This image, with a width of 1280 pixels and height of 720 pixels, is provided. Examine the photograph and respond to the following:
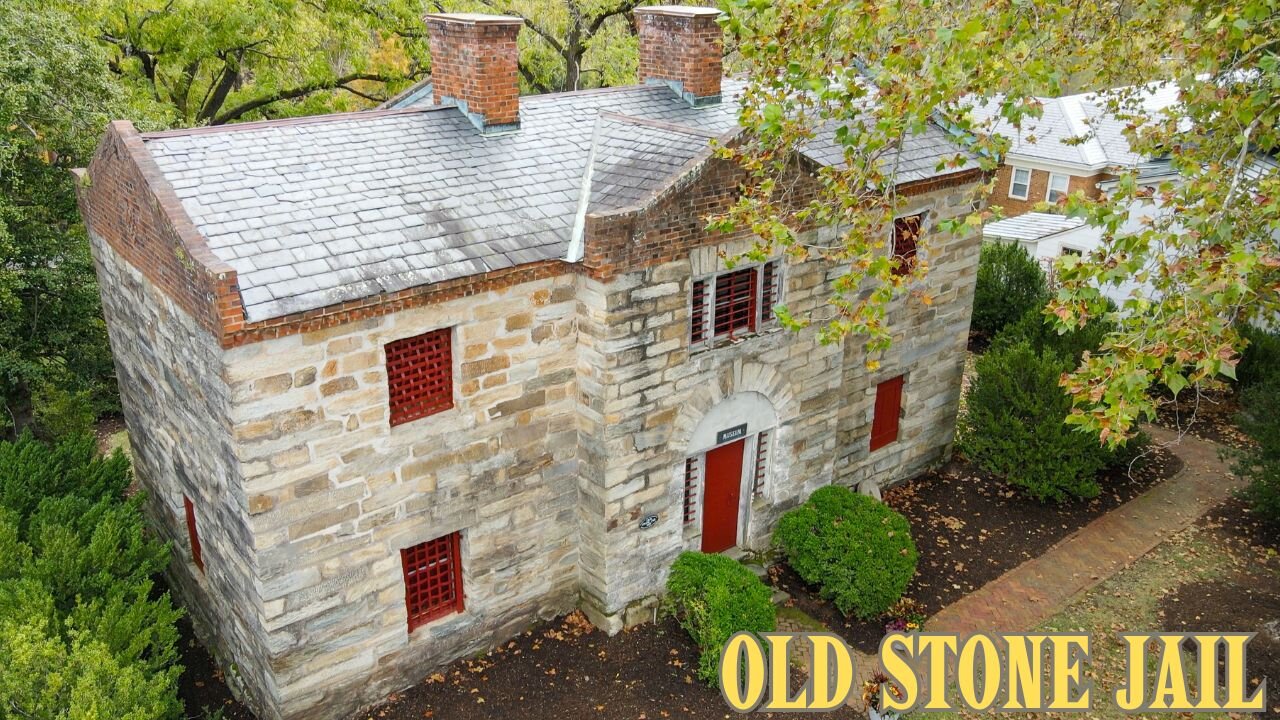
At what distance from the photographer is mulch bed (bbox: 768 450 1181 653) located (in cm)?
1509

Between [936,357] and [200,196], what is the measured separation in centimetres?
1327

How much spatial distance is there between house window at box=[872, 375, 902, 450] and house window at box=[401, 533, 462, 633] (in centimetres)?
860

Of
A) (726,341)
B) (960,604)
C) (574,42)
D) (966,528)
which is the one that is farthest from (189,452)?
(574,42)

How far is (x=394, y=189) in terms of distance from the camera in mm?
12125

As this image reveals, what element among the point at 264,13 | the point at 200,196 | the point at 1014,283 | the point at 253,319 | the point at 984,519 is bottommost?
the point at 984,519

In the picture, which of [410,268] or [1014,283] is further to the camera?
[1014,283]

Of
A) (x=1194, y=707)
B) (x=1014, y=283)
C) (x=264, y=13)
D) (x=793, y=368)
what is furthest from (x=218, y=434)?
(x=1014, y=283)

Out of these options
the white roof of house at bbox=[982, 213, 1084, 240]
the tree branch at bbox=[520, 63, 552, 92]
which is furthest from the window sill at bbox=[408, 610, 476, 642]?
the white roof of house at bbox=[982, 213, 1084, 240]

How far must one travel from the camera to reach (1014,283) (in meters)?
A: 26.4

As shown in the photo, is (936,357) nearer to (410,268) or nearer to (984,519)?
(984,519)

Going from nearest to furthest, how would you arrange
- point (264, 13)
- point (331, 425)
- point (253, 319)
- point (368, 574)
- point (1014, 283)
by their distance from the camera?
point (253, 319) → point (331, 425) → point (368, 574) → point (264, 13) → point (1014, 283)

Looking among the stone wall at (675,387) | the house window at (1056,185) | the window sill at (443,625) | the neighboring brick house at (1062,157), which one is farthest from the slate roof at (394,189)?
the house window at (1056,185)

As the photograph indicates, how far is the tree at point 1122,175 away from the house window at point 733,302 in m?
1.13

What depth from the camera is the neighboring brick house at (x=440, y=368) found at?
10734 mm
